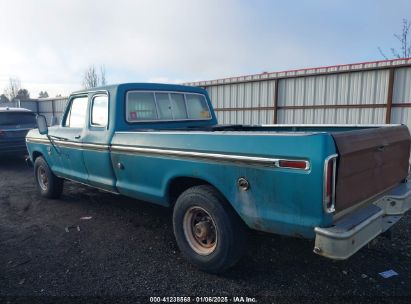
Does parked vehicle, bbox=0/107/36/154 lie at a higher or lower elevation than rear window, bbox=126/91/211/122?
lower

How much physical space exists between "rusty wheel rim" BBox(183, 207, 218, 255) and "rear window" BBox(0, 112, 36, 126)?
8.12 meters

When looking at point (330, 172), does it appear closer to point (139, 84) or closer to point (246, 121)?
point (139, 84)

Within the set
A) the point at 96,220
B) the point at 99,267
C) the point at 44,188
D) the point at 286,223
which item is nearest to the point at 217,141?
the point at 286,223

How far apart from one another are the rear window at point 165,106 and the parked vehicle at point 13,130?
21.3 feet

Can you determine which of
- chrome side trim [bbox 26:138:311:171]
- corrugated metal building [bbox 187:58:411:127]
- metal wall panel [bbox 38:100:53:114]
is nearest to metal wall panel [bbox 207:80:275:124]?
corrugated metal building [bbox 187:58:411:127]

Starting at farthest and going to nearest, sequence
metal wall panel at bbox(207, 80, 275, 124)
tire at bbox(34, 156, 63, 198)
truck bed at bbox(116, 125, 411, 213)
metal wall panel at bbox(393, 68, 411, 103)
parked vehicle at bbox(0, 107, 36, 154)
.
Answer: metal wall panel at bbox(207, 80, 275, 124)
parked vehicle at bbox(0, 107, 36, 154)
metal wall panel at bbox(393, 68, 411, 103)
tire at bbox(34, 156, 63, 198)
truck bed at bbox(116, 125, 411, 213)

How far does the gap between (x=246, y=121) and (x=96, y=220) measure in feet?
29.0

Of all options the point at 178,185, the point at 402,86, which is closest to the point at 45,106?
the point at 402,86

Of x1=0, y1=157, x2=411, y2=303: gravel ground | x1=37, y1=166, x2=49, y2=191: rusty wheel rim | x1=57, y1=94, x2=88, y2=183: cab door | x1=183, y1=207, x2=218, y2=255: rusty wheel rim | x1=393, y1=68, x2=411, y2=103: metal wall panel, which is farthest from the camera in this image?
x1=393, y1=68, x2=411, y2=103: metal wall panel

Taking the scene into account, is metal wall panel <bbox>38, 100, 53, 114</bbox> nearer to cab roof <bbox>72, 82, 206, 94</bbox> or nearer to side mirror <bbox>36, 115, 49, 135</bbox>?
side mirror <bbox>36, 115, 49, 135</bbox>

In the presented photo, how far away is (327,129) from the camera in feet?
13.8

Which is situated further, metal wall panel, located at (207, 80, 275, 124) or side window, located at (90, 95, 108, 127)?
metal wall panel, located at (207, 80, 275, 124)

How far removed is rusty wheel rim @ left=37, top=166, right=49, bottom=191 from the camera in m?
5.91

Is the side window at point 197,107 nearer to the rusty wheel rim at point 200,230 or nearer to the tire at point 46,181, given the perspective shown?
the rusty wheel rim at point 200,230
